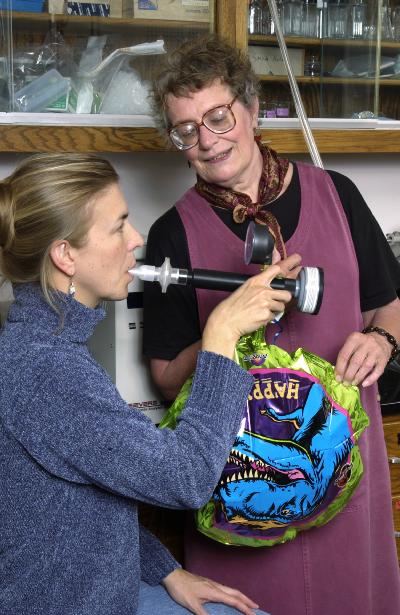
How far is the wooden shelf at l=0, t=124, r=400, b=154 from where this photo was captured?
1.96 m

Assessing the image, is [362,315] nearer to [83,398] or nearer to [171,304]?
[171,304]

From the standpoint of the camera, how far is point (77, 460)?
3.78 ft

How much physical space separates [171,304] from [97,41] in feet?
2.72

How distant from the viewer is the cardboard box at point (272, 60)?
2.32 metres

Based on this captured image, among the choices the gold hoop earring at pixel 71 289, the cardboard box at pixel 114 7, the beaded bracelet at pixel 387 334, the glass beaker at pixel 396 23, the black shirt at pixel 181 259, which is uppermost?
the cardboard box at pixel 114 7

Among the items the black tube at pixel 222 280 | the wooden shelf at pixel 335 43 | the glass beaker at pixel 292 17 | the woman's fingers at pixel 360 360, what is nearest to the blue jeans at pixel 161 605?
the woman's fingers at pixel 360 360

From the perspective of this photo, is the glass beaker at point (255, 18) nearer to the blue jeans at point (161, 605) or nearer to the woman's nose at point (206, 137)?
the woman's nose at point (206, 137)

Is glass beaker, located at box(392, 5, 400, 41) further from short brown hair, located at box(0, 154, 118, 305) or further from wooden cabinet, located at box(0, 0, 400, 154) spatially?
short brown hair, located at box(0, 154, 118, 305)

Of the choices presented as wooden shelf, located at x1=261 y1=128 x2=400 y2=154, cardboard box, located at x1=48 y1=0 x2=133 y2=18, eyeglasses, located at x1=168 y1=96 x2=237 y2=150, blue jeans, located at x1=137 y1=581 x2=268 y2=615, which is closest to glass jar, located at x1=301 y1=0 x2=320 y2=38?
wooden shelf, located at x1=261 y1=128 x2=400 y2=154

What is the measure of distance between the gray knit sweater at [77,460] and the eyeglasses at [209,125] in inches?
18.8

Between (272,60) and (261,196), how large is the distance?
0.87 meters

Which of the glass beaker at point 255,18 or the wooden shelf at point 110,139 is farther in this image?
the glass beaker at point 255,18

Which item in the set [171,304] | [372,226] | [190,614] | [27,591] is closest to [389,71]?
[372,226]

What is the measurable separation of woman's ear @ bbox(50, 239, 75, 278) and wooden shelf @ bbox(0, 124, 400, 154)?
601 mm
